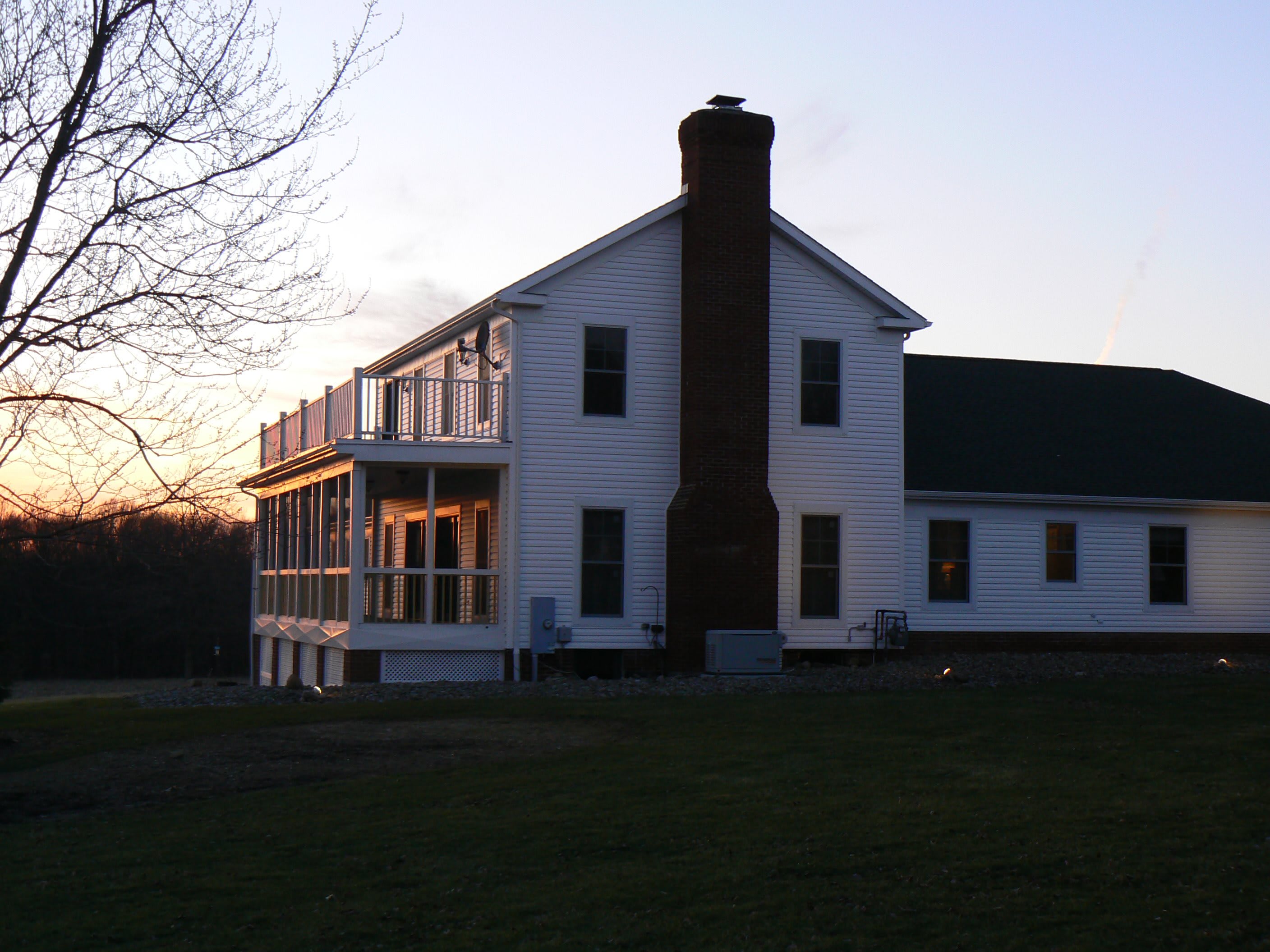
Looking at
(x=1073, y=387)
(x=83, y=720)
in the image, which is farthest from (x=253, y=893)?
(x=1073, y=387)

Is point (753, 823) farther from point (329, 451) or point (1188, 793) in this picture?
point (329, 451)

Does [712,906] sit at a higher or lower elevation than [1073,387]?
lower

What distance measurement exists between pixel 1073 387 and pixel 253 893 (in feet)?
80.1

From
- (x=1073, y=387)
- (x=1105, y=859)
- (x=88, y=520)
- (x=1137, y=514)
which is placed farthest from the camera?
(x=1073, y=387)

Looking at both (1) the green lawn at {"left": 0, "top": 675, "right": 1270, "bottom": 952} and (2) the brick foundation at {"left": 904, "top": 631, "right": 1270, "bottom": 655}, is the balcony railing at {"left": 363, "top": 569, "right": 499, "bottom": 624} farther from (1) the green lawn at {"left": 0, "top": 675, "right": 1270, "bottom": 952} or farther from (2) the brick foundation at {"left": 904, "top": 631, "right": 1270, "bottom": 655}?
(1) the green lawn at {"left": 0, "top": 675, "right": 1270, "bottom": 952}

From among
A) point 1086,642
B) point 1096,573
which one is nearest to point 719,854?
point 1086,642

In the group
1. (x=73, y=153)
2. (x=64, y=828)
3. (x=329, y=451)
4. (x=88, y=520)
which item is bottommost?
(x=64, y=828)

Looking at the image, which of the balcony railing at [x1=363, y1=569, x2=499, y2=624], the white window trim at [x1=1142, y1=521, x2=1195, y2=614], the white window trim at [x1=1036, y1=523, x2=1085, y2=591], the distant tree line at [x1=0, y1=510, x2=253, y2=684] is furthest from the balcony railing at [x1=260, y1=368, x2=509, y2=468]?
the distant tree line at [x1=0, y1=510, x2=253, y2=684]

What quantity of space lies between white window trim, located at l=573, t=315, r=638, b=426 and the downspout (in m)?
0.94

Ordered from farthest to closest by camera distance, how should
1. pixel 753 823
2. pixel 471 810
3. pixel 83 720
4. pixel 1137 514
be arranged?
pixel 1137 514
pixel 83 720
pixel 471 810
pixel 753 823

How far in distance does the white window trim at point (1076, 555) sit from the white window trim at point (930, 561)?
1.28m

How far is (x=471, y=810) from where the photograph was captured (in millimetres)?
9742

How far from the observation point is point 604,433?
69.7ft

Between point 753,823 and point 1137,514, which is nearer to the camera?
point 753,823
